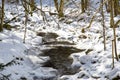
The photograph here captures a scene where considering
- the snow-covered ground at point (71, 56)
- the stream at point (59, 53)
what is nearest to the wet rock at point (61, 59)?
the stream at point (59, 53)

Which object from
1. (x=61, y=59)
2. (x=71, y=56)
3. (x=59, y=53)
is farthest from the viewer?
(x=59, y=53)

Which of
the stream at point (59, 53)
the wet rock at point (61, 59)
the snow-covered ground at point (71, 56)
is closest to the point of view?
the snow-covered ground at point (71, 56)

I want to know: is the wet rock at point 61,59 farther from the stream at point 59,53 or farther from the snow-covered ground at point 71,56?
the snow-covered ground at point 71,56

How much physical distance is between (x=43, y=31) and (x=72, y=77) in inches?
354

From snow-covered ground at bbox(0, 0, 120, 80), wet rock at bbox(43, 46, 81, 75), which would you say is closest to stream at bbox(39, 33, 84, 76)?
wet rock at bbox(43, 46, 81, 75)

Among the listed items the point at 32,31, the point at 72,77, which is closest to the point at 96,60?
the point at 72,77

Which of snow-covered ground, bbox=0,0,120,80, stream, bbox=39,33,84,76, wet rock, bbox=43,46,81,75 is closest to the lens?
snow-covered ground, bbox=0,0,120,80

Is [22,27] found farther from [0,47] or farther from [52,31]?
[0,47]

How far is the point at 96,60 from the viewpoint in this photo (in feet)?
34.4

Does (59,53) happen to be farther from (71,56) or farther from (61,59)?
(61,59)

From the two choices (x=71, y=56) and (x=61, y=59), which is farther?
(x=71, y=56)

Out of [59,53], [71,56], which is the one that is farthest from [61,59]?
[59,53]

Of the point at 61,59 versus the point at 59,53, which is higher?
the point at 59,53

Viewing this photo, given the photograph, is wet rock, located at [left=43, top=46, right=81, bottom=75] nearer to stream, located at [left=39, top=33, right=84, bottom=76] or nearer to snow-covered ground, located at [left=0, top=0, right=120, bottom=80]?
stream, located at [left=39, top=33, right=84, bottom=76]
